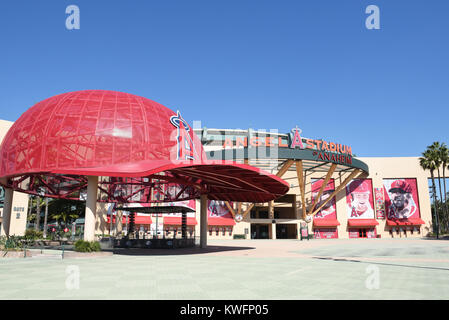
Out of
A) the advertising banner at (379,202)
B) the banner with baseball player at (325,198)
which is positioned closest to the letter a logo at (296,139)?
the banner with baseball player at (325,198)

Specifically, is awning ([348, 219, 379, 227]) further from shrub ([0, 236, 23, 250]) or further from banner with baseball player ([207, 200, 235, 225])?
shrub ([0, 236, 23, 250])

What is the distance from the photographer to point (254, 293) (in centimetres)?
959

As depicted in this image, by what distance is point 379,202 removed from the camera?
71375 millimetres

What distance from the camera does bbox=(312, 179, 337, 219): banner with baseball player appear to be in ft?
231

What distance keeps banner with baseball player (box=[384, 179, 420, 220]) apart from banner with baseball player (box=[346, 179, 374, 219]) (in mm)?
3573

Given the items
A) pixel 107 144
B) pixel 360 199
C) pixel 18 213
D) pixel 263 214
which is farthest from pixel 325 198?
pixel 18 213

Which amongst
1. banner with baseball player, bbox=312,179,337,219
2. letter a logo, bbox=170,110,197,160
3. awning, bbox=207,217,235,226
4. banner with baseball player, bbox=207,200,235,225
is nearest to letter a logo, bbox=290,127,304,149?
banner with baseball player, bbox=312,179,337,219

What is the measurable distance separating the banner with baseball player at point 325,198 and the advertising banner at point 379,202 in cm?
941

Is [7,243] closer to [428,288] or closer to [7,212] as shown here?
[7,212]

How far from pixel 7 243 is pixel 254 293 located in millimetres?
21235

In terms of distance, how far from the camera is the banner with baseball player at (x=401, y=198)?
71.1 meters

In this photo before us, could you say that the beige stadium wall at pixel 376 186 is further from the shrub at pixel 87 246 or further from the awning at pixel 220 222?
the shrub at pixel 87 246

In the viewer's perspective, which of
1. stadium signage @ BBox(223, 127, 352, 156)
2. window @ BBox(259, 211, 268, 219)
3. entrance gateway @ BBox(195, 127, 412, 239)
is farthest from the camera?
window @ BBox(259, 211, 268, 219)

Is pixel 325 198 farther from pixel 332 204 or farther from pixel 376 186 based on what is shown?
pixel 376 186
